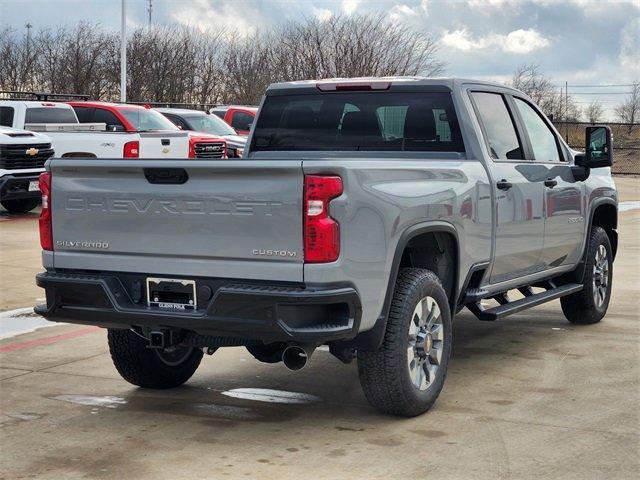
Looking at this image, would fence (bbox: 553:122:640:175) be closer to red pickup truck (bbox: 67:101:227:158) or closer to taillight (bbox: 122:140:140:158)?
red pickup truck (bbox: 67:101:227:158)

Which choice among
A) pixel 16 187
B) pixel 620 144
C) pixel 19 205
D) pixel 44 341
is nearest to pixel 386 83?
pixel 44 341

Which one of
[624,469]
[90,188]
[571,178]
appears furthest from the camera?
[571,178]

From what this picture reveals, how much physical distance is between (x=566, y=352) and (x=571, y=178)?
1.36 meters

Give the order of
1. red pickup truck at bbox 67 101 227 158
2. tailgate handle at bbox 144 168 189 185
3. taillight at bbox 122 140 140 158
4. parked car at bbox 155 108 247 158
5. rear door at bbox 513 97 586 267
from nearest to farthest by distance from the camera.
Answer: tailgate handle at bbox 144 168 189 185, rear door at bbox 513 97 586 267, taillight at bbox 122 140 140 158, red pickup truck at bbox 67 101 227 158, parked car at bbox 155 108 247 158

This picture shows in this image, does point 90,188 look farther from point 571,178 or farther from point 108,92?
point 108,92

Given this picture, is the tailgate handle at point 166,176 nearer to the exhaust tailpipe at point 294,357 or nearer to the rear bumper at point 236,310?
the rear bumper at point 236,310

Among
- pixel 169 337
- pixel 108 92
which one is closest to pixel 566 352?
pixel 169 337

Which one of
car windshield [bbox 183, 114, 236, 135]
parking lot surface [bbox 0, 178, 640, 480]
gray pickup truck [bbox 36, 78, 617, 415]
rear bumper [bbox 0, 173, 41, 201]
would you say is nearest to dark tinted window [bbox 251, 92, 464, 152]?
gray pickup truck [bbox 36, 78, 617, 415]

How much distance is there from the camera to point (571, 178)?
8172 millimetres

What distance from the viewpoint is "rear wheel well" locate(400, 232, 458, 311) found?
20.5 feet

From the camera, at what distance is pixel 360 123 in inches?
279

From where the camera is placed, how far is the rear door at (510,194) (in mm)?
6961

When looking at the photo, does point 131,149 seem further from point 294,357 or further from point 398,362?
point 398,362

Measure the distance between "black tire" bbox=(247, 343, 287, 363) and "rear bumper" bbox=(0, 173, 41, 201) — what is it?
1221cm
